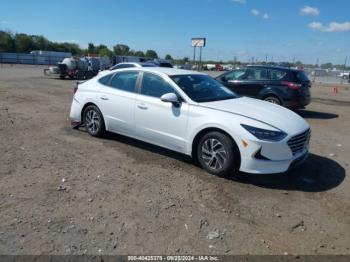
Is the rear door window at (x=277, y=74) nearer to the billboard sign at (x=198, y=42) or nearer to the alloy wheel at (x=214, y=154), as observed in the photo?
the alloy wheel at (x=214, y=154)

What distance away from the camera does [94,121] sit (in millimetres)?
7203

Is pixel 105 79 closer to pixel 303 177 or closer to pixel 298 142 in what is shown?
pixel 298 142

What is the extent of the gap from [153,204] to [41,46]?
116141mm

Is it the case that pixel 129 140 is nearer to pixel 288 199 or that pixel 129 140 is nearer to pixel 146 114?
pixel 146 114

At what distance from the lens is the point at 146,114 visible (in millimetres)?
6086

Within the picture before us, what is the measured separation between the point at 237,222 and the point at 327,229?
3.34ft

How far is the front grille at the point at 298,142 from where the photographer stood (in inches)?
200

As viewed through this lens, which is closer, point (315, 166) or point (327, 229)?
point (327, 229)

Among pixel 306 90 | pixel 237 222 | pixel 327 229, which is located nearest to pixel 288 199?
pixel 327 229

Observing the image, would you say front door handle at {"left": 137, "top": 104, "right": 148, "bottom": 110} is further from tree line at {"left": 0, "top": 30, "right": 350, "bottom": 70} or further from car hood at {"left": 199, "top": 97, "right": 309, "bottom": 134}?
tree line at {"left": 0, "top": 30, "right": 350, "bottom": 70}

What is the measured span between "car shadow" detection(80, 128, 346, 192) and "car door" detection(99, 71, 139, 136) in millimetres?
728

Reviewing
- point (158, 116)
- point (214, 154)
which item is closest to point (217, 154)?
point (214, 154)

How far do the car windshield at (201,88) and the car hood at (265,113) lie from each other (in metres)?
0.22

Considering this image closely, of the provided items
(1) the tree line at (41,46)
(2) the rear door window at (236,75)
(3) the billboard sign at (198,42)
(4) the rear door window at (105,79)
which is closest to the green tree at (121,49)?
(1) the tree line at (41,46)
